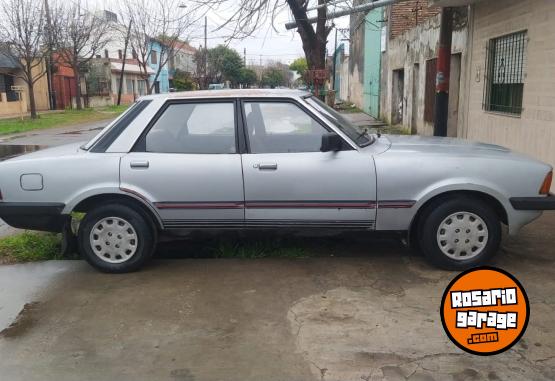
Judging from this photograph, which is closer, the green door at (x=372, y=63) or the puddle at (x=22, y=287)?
the puddle at (x=22, y=287)

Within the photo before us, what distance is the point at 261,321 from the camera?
3971 mm

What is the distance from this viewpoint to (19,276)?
5.04 meters

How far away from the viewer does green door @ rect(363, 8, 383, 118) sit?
78.7 feet

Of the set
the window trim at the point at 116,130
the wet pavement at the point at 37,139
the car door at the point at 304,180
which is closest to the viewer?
the car door at the point at 304,180

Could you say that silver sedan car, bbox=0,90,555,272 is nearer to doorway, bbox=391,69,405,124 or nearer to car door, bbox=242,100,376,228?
car door, bbox=242,100,376,228

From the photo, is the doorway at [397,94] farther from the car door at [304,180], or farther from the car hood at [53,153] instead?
the car hood at [53,153]

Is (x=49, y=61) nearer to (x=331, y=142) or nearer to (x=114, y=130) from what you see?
(x=114, y=130)

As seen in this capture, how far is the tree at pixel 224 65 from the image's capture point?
58.6 meters

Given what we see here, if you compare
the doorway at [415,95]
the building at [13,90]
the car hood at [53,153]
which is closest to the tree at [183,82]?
the building at [13,90]

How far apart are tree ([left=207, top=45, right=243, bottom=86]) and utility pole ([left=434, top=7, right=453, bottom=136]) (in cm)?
4648

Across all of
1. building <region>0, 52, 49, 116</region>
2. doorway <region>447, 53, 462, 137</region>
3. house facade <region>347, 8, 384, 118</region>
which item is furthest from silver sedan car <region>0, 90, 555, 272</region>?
building <region>0, 52, 49, 116</region>

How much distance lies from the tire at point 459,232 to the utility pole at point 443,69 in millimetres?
5322

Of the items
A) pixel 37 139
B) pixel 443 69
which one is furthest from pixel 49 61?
pixel 443 69

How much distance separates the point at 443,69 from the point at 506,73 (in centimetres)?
102
